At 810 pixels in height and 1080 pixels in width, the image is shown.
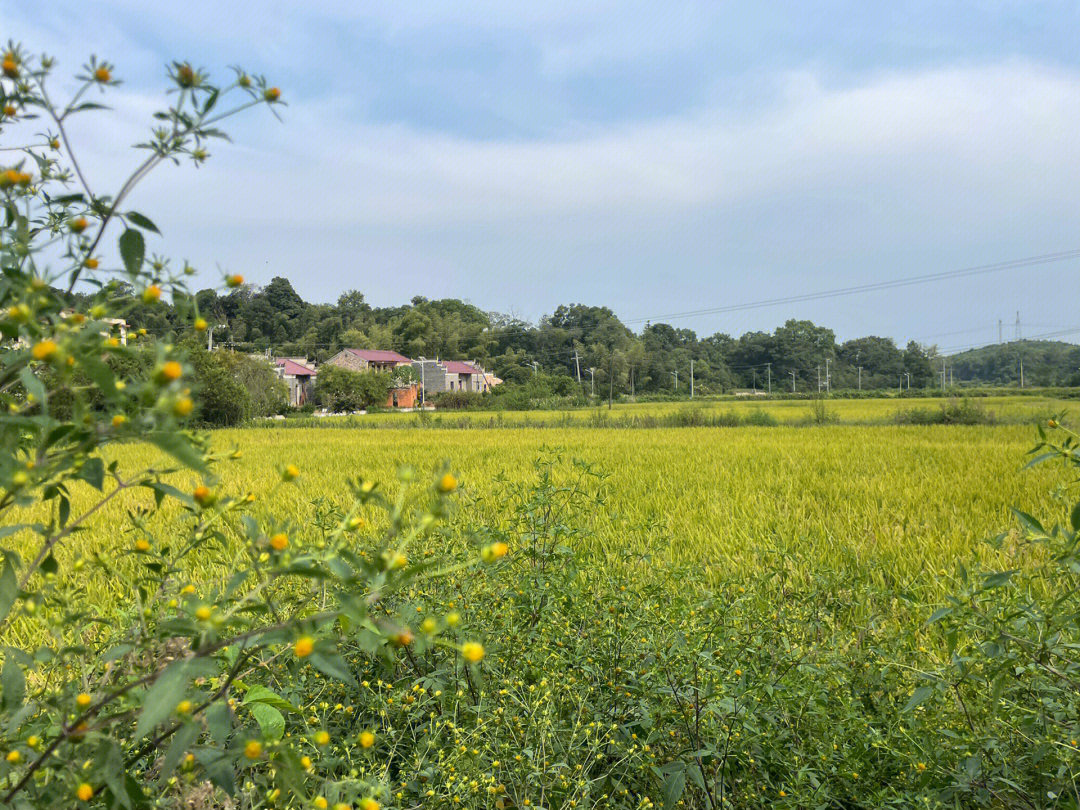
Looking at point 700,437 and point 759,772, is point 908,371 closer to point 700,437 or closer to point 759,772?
point 700,437

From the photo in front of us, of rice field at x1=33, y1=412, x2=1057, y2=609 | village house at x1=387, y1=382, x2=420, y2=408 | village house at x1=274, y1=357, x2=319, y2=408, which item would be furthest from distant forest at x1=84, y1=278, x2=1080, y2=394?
rice field at x1=33, y1=412, x2=1057, y2=609

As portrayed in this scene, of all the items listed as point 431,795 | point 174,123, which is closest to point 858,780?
point 431,795

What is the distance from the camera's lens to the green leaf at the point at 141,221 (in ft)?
2.53

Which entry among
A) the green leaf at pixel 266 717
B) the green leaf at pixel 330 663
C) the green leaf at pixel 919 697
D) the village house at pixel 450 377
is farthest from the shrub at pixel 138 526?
the village house at pixel 450 377

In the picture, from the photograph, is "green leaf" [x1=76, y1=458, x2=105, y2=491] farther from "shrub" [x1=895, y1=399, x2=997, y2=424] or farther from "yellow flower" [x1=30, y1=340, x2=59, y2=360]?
"shrub" [x1=895, y1=399, x2=997, y2=424]

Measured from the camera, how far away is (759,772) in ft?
5.70

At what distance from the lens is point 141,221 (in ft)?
2.55

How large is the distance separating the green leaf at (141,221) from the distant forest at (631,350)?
53.2 m

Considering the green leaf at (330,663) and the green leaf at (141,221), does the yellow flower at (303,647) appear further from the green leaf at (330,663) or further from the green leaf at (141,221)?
the green leaf at (141,221)

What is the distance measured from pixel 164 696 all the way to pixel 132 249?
1.60ft

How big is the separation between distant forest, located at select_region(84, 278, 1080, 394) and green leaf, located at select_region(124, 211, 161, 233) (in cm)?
5315

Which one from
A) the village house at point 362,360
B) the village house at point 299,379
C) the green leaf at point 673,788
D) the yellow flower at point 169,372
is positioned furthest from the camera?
the village house at point 362,360

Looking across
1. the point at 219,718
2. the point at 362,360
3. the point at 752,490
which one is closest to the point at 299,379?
the point at 362,360

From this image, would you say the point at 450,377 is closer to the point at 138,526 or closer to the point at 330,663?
the point at 138,526
